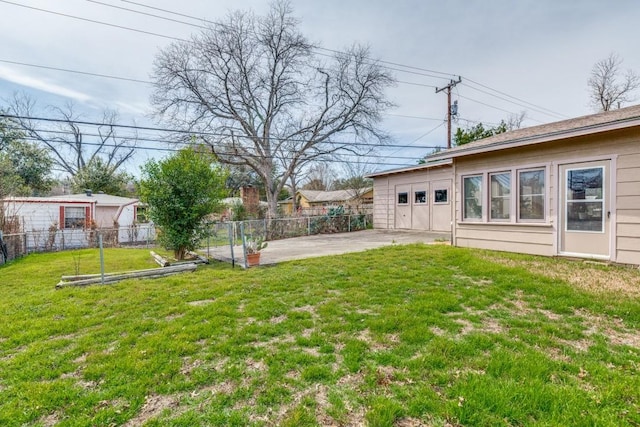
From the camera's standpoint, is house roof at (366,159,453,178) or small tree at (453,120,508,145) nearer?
house roof at (366,159,453,178)

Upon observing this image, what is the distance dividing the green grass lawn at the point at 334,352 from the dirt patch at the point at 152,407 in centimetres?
1

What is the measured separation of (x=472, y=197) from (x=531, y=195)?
57.4 inches

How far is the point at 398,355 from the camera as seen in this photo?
9.61ft

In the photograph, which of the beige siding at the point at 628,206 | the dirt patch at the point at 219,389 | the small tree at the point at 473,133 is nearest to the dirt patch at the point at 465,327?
the dirt patch at the point at 219,389

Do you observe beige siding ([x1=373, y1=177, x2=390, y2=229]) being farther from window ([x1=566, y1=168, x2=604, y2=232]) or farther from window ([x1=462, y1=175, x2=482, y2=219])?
window ([x1=566, y1=168, x2=604, y2=232])

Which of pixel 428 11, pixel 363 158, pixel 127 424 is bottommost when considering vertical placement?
pixel 127 424

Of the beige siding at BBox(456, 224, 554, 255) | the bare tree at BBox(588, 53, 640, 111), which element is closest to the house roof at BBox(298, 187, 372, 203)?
the bare tree at BBox(588, 53, 640, 111)

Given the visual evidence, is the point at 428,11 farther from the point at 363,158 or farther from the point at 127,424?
the point at 127,424

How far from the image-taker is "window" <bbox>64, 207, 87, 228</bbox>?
50.4 feet

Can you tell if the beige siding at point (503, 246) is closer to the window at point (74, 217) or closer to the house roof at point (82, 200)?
the house roof at point (82, 200)

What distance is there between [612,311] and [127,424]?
17.1 feet

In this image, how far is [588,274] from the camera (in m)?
5.43

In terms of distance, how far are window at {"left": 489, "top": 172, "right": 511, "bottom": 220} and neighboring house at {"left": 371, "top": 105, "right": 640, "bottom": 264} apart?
2cm

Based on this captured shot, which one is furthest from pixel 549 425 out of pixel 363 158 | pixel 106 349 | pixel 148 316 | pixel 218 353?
pixel 363 158
